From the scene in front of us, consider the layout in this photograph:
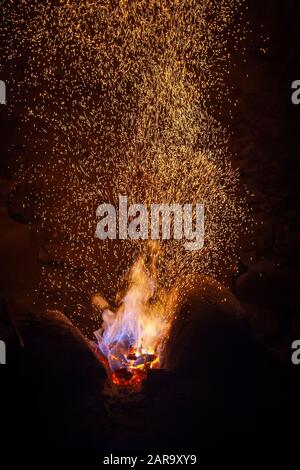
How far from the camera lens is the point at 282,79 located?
5.15 meters

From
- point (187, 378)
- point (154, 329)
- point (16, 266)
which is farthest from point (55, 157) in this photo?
point (187, 378)

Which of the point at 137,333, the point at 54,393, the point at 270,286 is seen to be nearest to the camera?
the point at 54,393

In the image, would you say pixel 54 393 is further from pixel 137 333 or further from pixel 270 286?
pixel 270 286

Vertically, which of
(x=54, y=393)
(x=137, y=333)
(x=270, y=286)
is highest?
(x=270, y=286)

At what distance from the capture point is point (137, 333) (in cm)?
370

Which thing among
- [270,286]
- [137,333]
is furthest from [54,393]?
[270,286]

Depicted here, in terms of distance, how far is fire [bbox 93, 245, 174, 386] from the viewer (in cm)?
313

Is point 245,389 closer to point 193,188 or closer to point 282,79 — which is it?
point 193,188

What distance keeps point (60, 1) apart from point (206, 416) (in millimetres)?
4422

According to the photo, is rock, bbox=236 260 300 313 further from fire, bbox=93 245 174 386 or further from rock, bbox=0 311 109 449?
rock, bbox=0 311 109 449

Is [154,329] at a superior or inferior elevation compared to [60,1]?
inferior

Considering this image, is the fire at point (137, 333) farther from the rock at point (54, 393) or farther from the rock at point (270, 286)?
the rock at point (270, 286)

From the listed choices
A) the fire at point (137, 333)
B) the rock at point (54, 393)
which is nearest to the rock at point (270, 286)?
the fire at point (137, 333)

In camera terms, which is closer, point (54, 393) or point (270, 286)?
point (54, 393)
